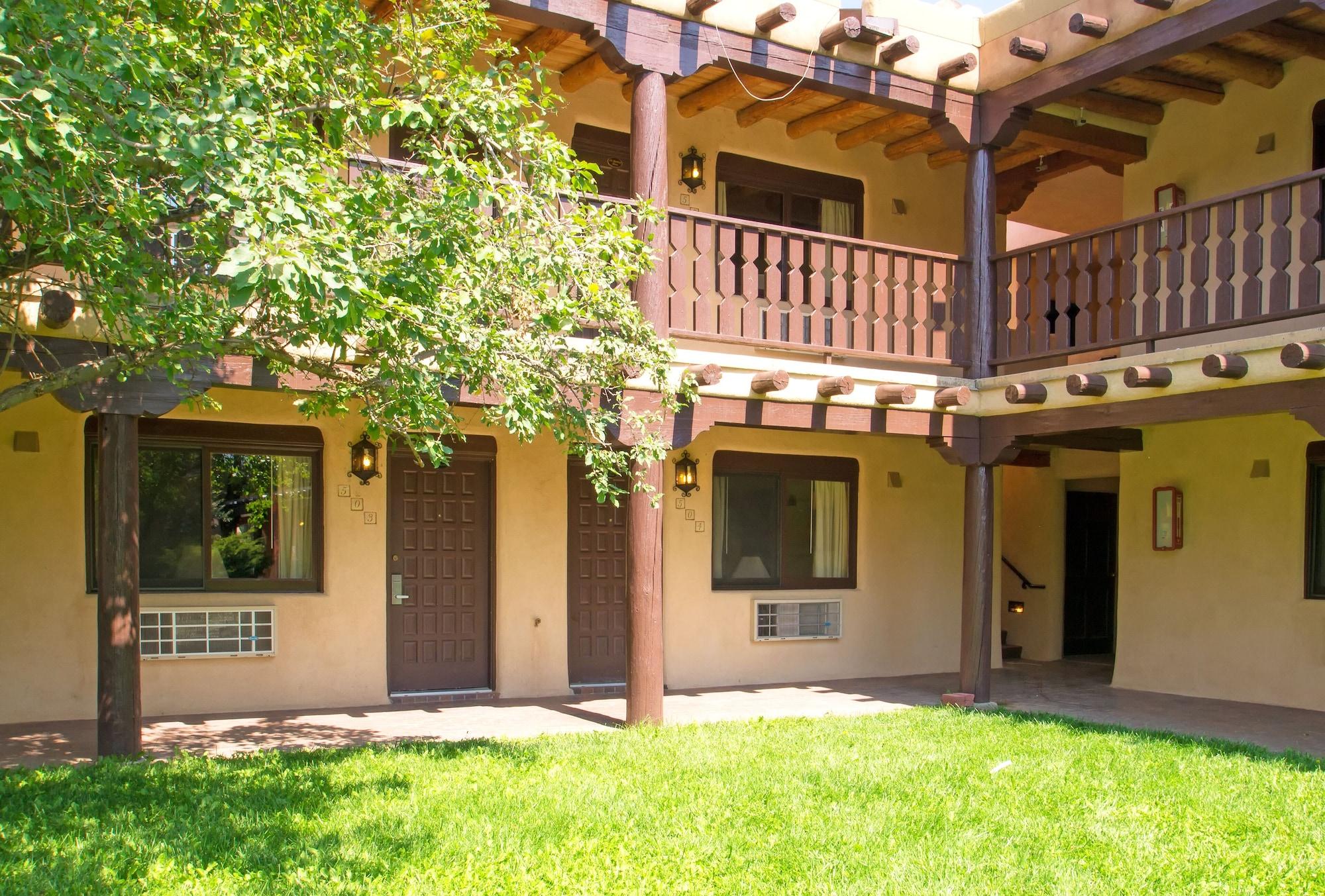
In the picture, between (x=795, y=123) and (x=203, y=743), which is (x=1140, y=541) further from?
(x=203, y=743)

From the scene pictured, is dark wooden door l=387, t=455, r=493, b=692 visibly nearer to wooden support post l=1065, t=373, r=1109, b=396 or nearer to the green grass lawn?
the green grass lawn

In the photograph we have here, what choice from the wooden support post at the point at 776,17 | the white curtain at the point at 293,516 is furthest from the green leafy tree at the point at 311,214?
the wooden support post at the point at 776,17

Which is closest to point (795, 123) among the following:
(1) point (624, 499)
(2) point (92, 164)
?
(1) point (624, 499)

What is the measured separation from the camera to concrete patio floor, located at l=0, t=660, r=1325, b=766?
827 cm

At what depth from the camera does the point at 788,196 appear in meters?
12.3

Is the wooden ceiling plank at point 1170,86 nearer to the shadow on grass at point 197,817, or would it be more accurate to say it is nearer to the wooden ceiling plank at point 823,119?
the wooden ceiling plank at point 823,119

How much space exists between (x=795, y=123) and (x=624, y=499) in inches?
164

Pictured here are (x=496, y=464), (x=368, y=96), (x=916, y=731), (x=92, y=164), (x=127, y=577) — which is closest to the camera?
(x=92, y=164)

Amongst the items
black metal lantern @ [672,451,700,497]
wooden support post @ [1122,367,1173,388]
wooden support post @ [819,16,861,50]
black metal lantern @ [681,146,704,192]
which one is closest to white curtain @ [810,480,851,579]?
black metal lantern @ [672,451,700,497]

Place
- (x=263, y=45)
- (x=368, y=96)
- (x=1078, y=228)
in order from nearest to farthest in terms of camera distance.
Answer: (x=263, y=45), (x=368, y=96), (x=1078, y=228)

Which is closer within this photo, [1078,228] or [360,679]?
[360,679]

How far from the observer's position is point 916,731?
8789 mm

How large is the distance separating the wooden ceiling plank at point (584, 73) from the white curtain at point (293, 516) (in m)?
4.02

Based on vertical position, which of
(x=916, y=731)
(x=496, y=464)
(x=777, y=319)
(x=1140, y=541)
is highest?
(x=777, y=319)
